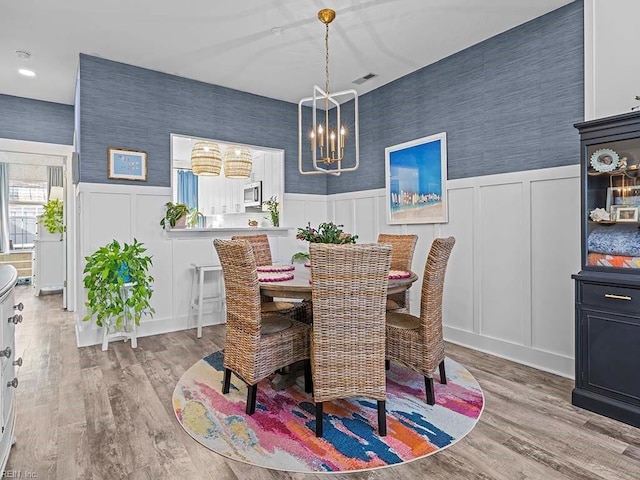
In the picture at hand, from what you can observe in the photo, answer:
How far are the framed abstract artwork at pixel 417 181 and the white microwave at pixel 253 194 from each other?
7.63ft

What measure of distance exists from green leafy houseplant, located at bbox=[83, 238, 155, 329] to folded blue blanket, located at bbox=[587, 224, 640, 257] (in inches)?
145

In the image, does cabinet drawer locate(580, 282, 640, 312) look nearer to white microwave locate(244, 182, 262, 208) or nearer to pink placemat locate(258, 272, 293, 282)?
pink placemat locate(258, 272, 293, 282)

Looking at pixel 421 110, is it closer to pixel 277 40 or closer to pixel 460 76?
pixel 460 76

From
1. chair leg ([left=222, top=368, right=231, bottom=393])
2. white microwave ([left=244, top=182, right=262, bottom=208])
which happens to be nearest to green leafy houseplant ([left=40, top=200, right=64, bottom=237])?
white microwave ([left=244, top=182, right=262, bottom=208])

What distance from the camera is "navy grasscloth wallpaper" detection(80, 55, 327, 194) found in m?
3.80

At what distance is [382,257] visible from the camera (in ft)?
6.57

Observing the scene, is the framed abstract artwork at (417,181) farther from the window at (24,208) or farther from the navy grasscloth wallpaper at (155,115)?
the window at (24,208)

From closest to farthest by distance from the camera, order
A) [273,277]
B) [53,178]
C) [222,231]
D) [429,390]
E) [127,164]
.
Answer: [429,390] < [273,277] < [127,164] < [222,231] < [53,178]

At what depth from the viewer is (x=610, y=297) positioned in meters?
2.28

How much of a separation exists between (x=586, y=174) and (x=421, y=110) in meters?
2.04

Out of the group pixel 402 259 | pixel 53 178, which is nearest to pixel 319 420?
pixel 402 259

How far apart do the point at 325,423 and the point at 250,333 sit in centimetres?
69

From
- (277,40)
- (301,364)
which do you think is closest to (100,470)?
(301,364)

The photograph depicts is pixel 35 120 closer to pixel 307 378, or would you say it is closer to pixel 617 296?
pixel 307 378
